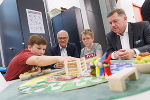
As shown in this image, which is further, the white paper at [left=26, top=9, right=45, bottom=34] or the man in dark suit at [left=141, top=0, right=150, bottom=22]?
the white paper at [left=26, top=9, right=45, bottom=34]

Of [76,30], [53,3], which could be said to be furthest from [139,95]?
[53,3]

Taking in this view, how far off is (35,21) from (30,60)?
177cm

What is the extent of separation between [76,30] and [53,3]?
1327mm

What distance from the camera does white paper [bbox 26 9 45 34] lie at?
8.90ft

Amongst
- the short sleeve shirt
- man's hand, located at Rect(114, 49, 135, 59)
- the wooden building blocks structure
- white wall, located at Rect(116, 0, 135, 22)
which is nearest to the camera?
the wooden building blocks structure

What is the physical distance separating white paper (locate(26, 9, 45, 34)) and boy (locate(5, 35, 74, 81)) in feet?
4.30

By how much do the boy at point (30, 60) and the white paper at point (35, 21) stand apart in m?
1.31

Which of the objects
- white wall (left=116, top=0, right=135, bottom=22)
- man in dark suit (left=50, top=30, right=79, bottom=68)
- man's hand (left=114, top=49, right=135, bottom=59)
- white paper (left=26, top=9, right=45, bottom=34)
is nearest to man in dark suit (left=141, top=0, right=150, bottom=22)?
man's hand (left=114, top=49, right=135, bottom=59)

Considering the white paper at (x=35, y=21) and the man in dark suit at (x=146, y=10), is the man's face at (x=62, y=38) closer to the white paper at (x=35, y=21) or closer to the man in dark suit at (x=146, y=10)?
the white paper at (x=35, y=21)

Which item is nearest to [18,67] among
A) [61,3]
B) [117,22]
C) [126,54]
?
[126,54]

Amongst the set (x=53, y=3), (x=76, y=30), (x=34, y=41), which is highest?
(x=53, y=3)

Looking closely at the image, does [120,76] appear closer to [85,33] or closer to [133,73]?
[133,73]

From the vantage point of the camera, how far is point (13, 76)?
140 centimetres

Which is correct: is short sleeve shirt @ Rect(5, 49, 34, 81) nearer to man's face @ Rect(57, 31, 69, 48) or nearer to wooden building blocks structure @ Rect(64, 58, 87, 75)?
wooden building blocks structure @ Rect(64, 58, 87, 75)
